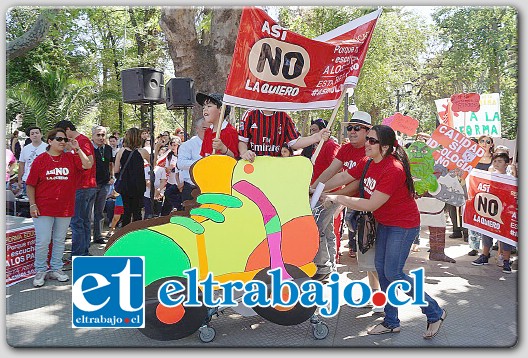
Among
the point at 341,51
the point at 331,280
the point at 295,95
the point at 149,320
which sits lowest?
the point at 149,320

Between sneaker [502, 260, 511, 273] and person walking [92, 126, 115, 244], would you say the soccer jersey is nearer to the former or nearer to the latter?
person walking [92, 126, 115, 244]

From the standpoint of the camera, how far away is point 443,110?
722 cm

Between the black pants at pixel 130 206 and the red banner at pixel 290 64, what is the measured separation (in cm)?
275

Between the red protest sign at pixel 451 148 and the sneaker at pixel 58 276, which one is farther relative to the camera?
the red protest sign at pixel 451 148

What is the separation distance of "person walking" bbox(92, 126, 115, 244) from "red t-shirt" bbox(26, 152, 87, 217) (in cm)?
153

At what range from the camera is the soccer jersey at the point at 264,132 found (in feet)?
13.0

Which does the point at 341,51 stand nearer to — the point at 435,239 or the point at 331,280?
the point at 331,280

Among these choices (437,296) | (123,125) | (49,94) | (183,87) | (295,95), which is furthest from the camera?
(123,125)

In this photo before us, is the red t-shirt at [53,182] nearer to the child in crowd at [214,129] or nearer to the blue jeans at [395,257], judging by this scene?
the child in crowd at [214,129]

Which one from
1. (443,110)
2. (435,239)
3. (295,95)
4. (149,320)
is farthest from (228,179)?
(443,110)

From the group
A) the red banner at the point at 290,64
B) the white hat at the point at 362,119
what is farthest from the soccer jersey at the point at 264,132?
the white hat at the point at 362,119

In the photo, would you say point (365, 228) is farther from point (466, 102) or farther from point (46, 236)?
point (466, 102)

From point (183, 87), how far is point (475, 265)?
13.8ft

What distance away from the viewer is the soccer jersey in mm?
3969
